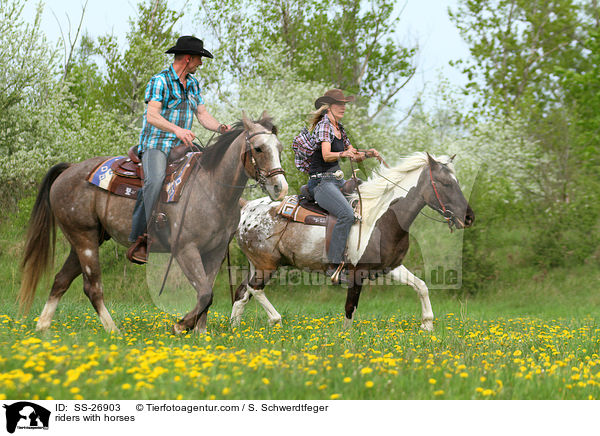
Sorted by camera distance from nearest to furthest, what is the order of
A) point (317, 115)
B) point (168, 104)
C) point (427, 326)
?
point (168, 104) < point (317, 115) < point (427, 326)

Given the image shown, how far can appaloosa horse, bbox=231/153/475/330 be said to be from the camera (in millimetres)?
8547

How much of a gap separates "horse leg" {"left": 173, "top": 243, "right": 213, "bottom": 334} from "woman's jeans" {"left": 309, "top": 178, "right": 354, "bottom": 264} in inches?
96.0

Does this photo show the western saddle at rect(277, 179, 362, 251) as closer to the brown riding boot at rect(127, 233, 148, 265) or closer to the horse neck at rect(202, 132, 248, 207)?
the horse neck at rect(202, 132, 248, 207)

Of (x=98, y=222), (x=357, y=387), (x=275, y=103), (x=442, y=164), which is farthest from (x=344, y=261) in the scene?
(x=275, y=103)

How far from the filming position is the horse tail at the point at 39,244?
763cm

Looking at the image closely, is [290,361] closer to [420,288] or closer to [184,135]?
[184,135]

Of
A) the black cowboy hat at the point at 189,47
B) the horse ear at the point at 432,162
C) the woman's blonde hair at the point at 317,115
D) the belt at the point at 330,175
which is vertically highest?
the black cowboy hat at the point at 189,47

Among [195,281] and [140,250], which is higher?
[140,250]

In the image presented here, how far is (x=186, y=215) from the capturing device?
6695 mm

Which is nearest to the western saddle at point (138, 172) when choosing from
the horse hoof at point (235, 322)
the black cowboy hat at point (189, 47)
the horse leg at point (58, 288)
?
the black cowboy hat at point (189, 47)

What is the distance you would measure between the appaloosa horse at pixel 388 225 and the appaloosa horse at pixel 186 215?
2241mm

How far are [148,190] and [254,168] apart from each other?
4.33ft

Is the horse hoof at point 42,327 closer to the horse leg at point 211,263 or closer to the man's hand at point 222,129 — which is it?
the horse leg at point 211,263

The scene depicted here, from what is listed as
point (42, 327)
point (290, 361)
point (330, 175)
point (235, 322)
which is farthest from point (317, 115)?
point (42, 327)
